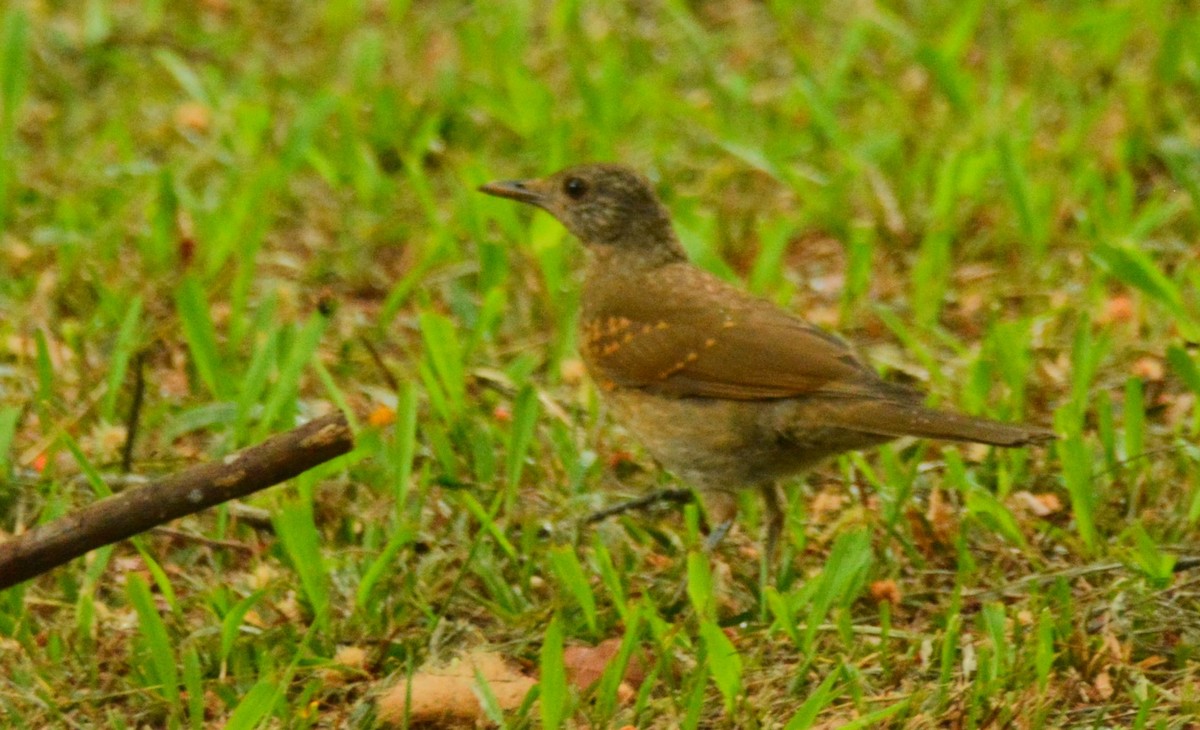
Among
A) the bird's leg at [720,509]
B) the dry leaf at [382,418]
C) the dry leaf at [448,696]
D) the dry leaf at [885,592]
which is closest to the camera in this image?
the dry leaf at [448,696]

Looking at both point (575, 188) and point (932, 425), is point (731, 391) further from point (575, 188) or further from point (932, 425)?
point (575, 188)

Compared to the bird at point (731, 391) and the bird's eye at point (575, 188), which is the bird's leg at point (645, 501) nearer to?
the bird at point (731, 391)

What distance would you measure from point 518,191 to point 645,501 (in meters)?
1.20

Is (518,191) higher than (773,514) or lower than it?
higher

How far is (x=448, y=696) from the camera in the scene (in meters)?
4.11

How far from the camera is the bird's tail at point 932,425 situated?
4.27 m

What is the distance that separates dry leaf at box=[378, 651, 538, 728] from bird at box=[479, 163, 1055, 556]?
2.88ft

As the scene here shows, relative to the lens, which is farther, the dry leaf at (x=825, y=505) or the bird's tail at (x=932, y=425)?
the dry leaf at (x=825, y=505)

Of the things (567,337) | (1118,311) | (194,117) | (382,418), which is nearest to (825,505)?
(567,337)

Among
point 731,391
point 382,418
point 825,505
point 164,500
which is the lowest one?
point 825,505

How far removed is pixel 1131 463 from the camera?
16.3 feet

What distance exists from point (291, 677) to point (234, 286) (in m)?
2.15

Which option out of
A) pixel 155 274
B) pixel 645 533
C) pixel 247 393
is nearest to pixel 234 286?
pixel 155 274

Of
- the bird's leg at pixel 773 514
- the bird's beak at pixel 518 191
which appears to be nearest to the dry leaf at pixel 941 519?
the bird's leg at pixel 773 514
